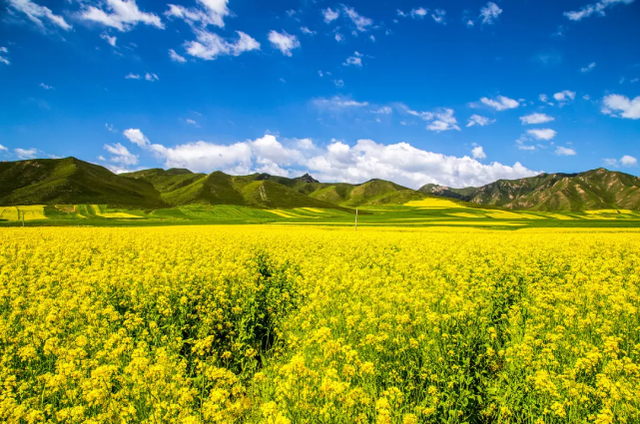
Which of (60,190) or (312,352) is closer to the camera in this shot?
(312,352)

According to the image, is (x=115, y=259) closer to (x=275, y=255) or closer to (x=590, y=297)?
(x=275, y=255)

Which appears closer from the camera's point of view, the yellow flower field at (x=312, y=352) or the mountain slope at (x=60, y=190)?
the yellow flower field at (x=312, y=352)

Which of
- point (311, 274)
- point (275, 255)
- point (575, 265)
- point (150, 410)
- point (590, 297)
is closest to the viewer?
point (150, 410)

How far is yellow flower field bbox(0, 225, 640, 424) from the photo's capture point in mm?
3807

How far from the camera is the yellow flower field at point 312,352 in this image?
3.81 m

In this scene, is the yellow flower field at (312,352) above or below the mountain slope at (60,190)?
below

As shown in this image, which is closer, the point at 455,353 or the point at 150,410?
the point at 150,410

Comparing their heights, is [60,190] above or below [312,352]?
above

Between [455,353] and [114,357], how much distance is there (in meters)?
5.74

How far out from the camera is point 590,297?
7715 mm

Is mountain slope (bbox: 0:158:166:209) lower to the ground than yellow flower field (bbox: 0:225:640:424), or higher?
higher

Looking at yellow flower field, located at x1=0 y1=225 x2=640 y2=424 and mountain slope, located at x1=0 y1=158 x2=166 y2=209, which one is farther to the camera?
mountain slope, located at x1=0 y1=158 x2=166 y2=209

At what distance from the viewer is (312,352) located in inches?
221

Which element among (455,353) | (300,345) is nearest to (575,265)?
(455,353)
